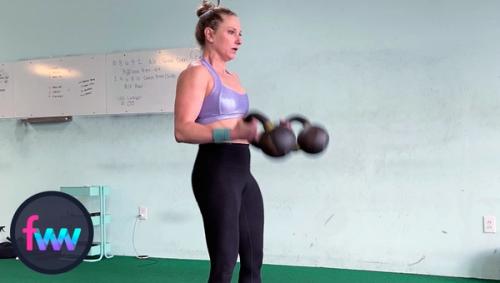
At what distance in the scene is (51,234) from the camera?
3129 millimetres

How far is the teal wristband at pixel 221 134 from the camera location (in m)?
1.32

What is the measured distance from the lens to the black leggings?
4.53ft

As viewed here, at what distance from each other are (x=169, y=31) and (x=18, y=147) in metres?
1.60

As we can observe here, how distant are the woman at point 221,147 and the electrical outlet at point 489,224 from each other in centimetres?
196

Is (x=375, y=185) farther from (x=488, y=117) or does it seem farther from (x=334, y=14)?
(x=334, y=14)

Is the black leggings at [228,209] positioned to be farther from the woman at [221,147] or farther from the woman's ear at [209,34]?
the woman's ear at [209,34]

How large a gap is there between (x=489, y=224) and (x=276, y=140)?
219 cm

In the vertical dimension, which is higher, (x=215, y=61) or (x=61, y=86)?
(x=61, y=86)

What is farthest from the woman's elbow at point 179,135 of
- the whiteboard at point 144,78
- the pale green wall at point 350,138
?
A: the whiteboard at point 144,78

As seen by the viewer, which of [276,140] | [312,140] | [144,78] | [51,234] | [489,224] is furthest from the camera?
[144,78]

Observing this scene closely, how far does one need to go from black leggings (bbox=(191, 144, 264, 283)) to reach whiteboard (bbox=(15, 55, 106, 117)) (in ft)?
8.08

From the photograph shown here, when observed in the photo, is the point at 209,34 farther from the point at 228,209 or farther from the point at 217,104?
the point at 228,209

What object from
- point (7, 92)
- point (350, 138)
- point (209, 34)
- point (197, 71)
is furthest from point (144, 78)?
point (197, 71)

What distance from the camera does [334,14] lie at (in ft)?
10.6
